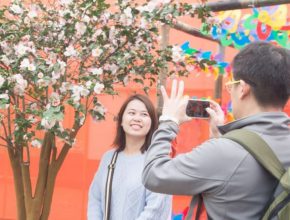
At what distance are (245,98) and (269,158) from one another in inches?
Answer: 7.6

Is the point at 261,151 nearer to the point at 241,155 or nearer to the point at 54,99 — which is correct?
the point at 241,155

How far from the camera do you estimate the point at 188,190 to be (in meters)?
1.32

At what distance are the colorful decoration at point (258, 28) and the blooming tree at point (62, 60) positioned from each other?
26.8 inches

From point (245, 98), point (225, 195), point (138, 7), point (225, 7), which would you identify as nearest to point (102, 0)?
point (138, 7)

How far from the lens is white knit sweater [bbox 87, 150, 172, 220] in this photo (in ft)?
7.44

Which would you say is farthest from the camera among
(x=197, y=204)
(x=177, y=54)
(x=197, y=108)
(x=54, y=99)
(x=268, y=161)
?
(x=177, y=54)

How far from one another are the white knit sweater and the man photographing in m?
0.90

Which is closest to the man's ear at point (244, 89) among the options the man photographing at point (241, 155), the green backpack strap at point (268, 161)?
the man photographing at point (241, 155)

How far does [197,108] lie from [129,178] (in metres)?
0.81

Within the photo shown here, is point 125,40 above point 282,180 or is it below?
above

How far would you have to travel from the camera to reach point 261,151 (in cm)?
128

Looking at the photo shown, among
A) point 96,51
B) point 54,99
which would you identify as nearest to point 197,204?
point 54,99

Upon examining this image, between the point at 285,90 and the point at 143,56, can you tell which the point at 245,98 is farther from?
the point at 143,56

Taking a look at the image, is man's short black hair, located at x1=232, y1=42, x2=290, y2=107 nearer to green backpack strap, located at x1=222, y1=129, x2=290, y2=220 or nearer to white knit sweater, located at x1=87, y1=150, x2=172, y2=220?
green backpack strap, located at x1=222, y1=129, x2=290, y2=220
